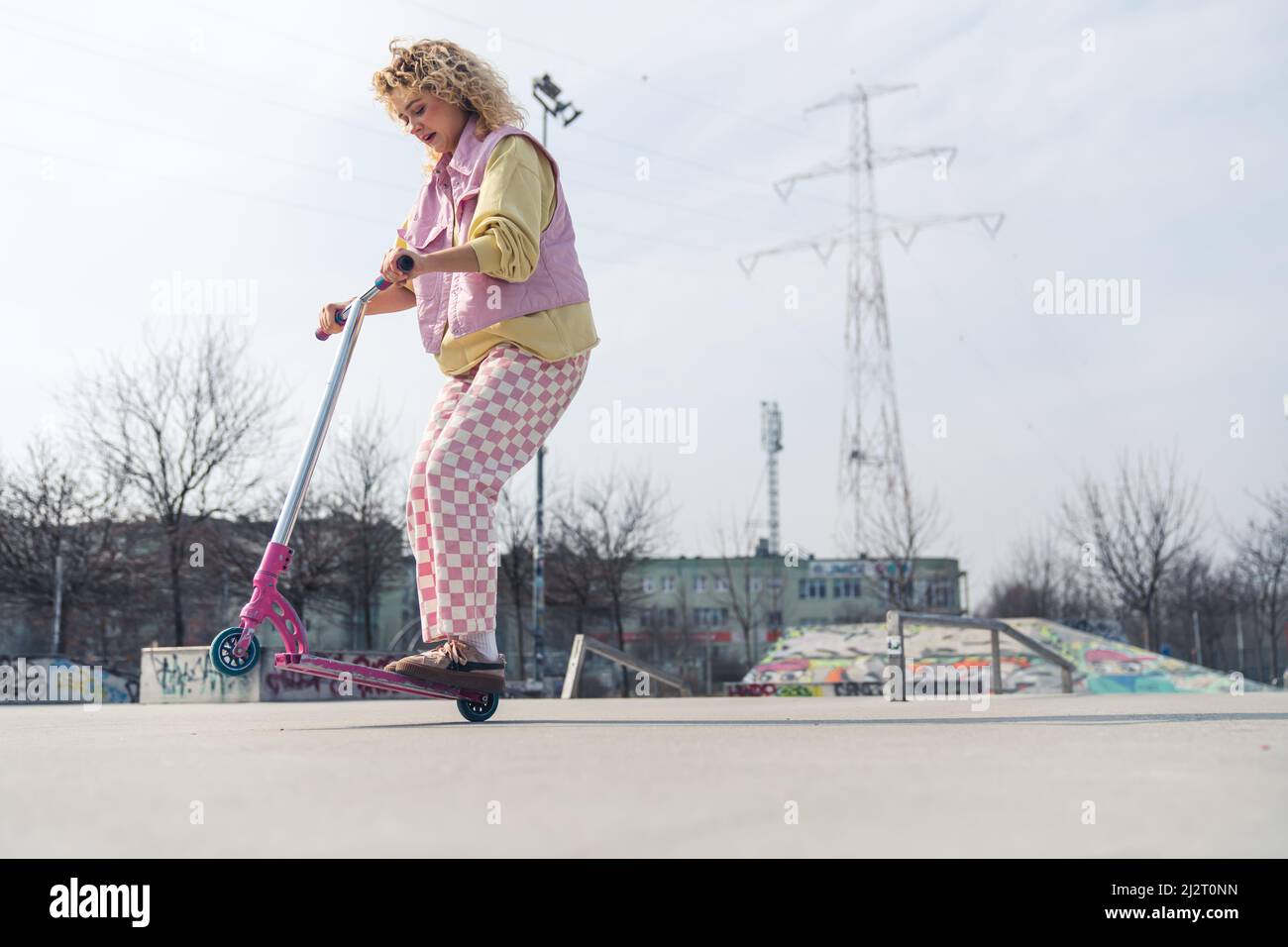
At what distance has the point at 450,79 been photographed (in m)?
4.12

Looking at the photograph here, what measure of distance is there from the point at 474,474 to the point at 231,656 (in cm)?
94

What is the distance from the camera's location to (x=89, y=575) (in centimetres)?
2473

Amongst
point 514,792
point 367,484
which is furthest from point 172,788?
point 367,484

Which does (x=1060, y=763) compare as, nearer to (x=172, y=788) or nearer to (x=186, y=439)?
(x=172, y=788)

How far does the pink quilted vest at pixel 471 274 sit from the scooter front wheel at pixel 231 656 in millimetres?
1230

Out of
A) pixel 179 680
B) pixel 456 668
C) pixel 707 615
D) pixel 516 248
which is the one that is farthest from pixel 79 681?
pixel 707 615

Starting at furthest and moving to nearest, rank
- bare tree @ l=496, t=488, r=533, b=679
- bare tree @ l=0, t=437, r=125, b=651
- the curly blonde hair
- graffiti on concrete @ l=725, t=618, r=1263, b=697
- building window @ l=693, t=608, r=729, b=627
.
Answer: building window @ l=693, t=608, r=729, b=627
bare tree @ l=496, t=488, r=533, b=679
bare tree @ l=0, t=437, r=125, b=651
graffiti on concrete @ l=725, t=618, r=1263, b=697
the curly blonde hair

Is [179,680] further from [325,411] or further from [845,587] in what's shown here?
[845,587]

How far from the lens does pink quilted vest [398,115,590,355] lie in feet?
13.0

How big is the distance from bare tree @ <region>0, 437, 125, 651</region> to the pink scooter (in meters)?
23.1

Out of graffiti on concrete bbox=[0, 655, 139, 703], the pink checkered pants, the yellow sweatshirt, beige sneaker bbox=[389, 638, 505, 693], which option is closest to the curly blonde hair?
the yellow sweatshirt

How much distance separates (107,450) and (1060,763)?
26.1m

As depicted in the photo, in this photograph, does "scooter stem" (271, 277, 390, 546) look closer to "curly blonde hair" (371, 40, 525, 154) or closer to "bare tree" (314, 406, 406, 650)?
"curly blonde hair" (371, 40, 525, 154)

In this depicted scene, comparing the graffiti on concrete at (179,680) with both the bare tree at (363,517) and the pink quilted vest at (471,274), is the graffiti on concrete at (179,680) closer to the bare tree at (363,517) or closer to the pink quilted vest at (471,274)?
the pink quilted vest at (471,274)
